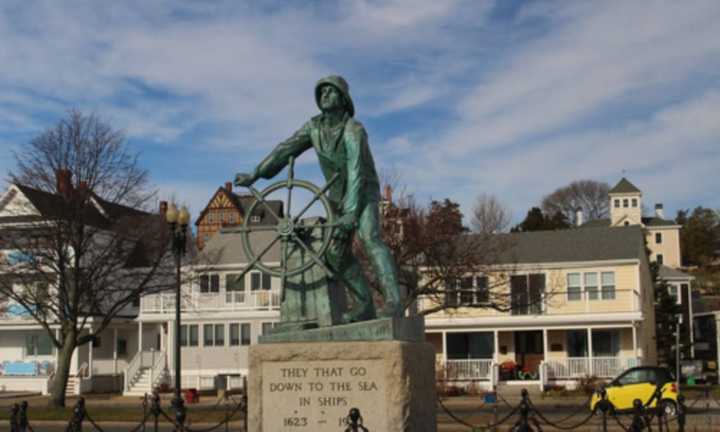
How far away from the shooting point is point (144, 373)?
1649 inches

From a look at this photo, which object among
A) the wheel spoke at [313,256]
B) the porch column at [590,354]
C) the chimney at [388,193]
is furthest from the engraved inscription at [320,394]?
the porch column at [590,354]

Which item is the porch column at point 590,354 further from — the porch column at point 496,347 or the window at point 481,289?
the window at point 481,289

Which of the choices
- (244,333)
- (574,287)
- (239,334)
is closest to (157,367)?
(239,334)

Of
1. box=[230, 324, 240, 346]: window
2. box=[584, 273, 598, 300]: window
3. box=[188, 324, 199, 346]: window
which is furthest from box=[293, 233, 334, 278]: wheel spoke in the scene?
box=[188, 324, 199, 346]: window

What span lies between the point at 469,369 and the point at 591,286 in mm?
7362

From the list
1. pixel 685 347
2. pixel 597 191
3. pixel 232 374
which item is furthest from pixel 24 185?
pixel 597 191

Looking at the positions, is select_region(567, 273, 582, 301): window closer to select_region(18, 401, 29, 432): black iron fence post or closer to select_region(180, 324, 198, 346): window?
select_region(180, 324, 198, 346): window

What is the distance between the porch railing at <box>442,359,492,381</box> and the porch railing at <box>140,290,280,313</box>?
925 centimetres

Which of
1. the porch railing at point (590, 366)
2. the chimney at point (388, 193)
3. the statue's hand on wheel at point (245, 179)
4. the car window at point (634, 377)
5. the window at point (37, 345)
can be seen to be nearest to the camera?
the statue's hand on wheel at point (245, 179)

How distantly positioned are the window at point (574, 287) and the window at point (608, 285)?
1041 mm

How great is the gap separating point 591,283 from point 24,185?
25.4 metres

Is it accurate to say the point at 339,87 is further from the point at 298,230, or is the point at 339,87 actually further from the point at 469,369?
the point at 469,369

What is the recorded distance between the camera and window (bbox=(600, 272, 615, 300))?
40469 mm

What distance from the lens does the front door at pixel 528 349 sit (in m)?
42.0
